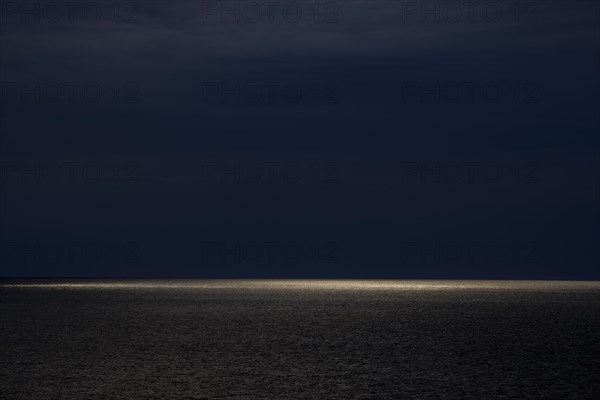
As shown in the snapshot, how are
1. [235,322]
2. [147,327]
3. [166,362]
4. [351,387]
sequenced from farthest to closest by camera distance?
[235,322] → [147,327] → [166,362] → [351,387]

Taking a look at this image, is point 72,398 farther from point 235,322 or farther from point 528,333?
point 235,322

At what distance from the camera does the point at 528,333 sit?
35.2 m

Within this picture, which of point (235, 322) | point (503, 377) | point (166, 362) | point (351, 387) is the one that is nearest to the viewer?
point (351, 387)

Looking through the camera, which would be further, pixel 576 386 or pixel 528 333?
pixel 528 333

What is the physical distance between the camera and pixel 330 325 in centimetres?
3981

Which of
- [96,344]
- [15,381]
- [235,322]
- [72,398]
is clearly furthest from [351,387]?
[235,322]

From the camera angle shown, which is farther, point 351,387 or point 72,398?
point 351,387

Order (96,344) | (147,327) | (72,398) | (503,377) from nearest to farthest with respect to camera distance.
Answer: (72,398), (503,377), (96,344), (147,327)

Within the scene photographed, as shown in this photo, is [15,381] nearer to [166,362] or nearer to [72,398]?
[72,398]

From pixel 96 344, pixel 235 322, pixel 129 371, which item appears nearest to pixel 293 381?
pixel 129 371

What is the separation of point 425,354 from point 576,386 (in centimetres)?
762

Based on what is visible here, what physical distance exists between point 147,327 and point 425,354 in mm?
15761

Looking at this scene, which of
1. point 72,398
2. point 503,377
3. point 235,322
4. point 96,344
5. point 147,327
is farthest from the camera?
point 235,322

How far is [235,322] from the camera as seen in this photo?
42.8 metres
